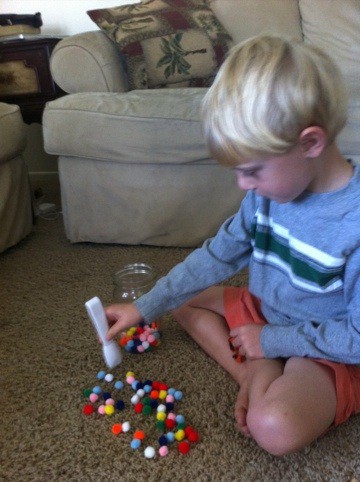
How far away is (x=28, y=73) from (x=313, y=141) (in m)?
1.64

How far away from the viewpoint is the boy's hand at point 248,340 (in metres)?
0.88

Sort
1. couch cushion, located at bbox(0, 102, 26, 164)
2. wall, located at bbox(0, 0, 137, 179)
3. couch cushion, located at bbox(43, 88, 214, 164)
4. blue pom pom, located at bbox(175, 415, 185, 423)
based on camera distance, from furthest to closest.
Answer: wall, located at bbox(0, 0, 137, 179) < couch cushion, located at bbox(0, 102, 26, 164) < couch cushion, located at bbox(43, 88, 214, 164) < blue pom pom, located at bbox(175, 415, 185, 423)

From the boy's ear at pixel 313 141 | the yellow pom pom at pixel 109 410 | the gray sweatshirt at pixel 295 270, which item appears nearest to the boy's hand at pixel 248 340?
the gray sweatshirt at pixel 295 270

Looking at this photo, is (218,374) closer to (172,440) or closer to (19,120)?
(172,440)

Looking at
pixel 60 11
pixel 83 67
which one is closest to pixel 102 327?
pixel 83 67

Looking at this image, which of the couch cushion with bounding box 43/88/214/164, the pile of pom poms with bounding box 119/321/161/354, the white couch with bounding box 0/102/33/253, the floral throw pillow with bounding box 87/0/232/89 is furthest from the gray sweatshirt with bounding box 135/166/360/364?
the floral throw pillow with bounding box 87/0/232/89

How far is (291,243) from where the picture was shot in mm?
802

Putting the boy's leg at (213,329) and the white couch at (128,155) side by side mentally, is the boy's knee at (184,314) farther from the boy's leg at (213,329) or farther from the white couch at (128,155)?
the white couch at (128,155)

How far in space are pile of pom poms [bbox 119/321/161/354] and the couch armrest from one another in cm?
87

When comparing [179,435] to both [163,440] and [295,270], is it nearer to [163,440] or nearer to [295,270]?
[163,440]

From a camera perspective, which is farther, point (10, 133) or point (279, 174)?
point (10, 133)

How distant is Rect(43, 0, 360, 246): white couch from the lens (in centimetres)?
138

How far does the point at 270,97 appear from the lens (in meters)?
0.62

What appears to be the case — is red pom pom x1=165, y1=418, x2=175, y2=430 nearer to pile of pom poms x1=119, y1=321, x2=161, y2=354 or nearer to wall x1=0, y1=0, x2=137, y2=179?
pile of pom poms x1=119, y1=321, x2=161, y2=354
